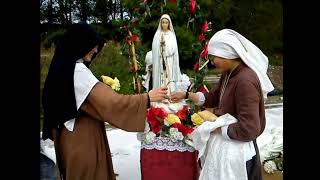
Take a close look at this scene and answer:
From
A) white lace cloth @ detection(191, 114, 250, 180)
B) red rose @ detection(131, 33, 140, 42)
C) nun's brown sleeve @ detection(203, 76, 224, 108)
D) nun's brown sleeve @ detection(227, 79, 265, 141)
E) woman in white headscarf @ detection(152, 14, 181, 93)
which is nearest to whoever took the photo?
nun's brown sleeve @ detection(227, 79, 265, 141)

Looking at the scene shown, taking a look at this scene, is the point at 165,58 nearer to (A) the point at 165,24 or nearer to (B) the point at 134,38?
(A) the point at 165,24

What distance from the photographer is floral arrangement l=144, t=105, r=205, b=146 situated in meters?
3.30

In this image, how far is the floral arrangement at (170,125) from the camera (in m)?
3.30

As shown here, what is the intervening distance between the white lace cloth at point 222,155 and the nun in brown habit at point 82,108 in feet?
1.18

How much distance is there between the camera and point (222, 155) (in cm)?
270

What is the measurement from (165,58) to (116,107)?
4.86ft

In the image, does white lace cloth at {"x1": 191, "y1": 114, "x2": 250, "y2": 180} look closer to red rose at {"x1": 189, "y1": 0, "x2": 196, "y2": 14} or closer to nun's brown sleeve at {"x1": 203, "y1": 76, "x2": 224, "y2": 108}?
nun's brown sleeve at {"x1": 203, "y1": 76, "x2": 224, "y2": 108}

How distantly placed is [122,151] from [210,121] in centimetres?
248

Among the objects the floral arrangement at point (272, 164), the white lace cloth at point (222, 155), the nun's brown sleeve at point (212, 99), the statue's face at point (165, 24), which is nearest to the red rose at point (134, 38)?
the statue's face at point (165, 24)

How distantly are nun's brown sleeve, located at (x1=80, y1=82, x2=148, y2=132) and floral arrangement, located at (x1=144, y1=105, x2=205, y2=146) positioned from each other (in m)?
0.41

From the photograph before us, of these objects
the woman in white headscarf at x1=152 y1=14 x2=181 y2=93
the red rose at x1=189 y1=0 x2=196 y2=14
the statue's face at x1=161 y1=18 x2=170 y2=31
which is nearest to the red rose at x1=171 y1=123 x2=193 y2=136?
the woman in white headscarf at x1=152 y1=14 x2=181 y2=93

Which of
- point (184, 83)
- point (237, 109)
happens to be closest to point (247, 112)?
point (237, 109)

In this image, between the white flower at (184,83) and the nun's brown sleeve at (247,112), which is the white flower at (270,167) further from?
the nun's brown sleeve at (247,112)
